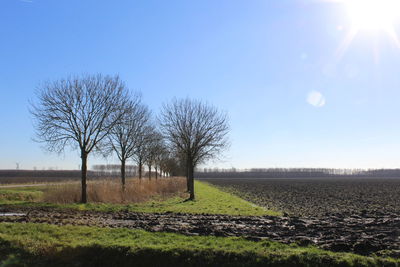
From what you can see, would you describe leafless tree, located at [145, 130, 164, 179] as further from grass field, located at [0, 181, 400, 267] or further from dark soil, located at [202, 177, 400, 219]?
grass field, located at [0, 181, 400, 267]

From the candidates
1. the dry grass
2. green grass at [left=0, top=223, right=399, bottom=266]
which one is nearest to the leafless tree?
the dry grass

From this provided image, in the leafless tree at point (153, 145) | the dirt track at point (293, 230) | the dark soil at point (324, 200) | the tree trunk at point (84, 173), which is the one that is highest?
the leafless tree at point (153, 145)

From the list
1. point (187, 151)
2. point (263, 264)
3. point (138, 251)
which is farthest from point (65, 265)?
point (187, 151)

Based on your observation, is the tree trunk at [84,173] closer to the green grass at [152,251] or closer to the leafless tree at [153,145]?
the green grass at [152,251]

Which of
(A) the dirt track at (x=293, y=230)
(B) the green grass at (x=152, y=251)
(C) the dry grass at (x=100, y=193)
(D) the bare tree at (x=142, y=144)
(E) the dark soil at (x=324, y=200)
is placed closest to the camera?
(B) the green grass at (x=152, y=251)

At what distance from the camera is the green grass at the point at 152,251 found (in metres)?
9.17

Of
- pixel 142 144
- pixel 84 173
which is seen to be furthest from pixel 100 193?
pixel 142 144

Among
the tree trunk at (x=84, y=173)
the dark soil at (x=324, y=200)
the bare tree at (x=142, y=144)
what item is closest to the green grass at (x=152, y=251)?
the dark soil at (x=324, y=200)

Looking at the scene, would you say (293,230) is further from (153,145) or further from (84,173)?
(153,145)

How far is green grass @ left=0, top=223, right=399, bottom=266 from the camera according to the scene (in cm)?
917

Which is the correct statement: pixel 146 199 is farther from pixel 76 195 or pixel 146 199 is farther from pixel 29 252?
pixel 29 252

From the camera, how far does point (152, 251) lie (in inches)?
398

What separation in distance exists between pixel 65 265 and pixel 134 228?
3490 millimetres

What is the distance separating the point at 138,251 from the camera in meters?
10.2
